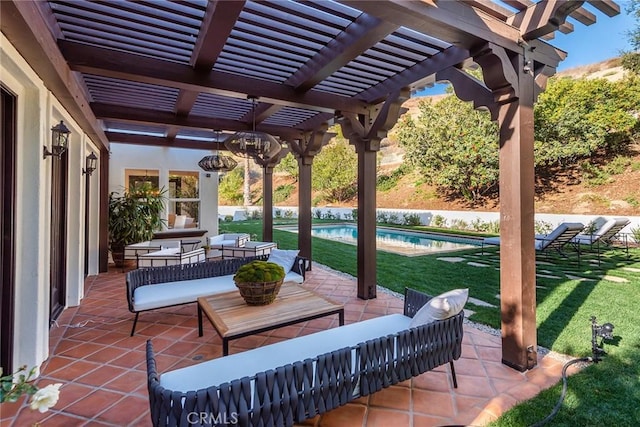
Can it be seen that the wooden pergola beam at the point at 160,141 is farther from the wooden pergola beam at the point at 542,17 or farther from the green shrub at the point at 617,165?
the green shrub at the point at 617,165

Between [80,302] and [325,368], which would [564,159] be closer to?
[325,368]

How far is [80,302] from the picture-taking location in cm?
460

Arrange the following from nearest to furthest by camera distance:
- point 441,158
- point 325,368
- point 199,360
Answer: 1. point 325,368
2. point 199,360
3. point 441,158

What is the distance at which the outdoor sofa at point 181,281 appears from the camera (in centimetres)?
355

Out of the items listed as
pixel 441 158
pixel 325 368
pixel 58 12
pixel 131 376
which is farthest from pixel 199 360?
pixel 441 158

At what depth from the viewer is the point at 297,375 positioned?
5.79 feet

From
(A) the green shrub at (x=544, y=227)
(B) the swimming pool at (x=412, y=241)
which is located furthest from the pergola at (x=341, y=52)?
(A) the green shrub at (x=544, y=227)

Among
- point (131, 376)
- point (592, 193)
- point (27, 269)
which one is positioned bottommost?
point (131, 376)

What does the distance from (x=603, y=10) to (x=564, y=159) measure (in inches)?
608

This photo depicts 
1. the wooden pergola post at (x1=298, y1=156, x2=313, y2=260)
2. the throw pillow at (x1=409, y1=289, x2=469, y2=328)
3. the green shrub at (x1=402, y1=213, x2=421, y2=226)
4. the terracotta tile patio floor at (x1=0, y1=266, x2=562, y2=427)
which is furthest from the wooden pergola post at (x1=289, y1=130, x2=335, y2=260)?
the green shrub at (x1=402, y1=213, x2=421, y2=226)

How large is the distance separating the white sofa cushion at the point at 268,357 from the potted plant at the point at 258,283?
2.66ft

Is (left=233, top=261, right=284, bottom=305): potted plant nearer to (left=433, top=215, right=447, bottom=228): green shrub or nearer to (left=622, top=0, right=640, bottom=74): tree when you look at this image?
(left=622, top=0, right=640, bottom=74): tree

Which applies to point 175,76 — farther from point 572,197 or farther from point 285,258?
point 572,197

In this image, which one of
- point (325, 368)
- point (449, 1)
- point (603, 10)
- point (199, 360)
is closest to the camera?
point (325, 368)
